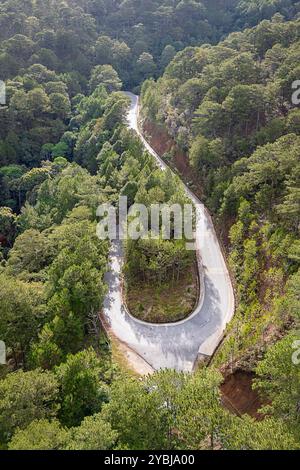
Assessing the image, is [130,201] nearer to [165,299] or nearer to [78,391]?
[165,299]

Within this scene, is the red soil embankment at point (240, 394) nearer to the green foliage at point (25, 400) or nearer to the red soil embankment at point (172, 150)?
the green foliage at point (25, 400)

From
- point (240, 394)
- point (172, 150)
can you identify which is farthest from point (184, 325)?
point (172, 150)

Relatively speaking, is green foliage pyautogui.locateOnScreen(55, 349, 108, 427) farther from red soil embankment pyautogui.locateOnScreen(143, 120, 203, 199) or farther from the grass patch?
red soil embankment pyautogui.locateOnScreen(143, 120, 203, 199)

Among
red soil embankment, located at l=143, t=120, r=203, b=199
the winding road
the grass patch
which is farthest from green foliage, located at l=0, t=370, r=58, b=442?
red soil embankment, located at l=143, t=120, r=203, b=199

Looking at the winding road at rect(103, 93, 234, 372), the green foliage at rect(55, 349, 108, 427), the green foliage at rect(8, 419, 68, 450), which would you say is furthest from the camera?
the winding road at rect(103, 93, 234, 372)

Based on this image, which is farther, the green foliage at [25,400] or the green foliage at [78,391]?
the green foliage at [78,391]

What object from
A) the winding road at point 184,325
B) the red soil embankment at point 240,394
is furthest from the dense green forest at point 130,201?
the winding road at point 184,325
